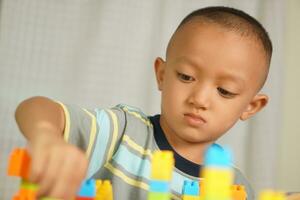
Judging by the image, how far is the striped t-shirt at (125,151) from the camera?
31.0 inches

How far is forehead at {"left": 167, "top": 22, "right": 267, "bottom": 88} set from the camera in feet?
2.65

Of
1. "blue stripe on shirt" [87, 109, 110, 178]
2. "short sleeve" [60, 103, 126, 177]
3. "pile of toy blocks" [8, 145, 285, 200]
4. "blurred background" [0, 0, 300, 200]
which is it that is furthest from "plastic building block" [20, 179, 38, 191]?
"blurred background" [0, 0, 300, 200]

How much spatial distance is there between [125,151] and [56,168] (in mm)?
497

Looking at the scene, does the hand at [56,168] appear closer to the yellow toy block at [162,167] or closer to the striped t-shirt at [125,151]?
the yellow toy block at [162,167]

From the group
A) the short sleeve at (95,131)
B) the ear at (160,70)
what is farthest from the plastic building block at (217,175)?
the ear at (160,70)

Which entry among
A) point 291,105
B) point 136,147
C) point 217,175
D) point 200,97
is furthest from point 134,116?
point 291,105

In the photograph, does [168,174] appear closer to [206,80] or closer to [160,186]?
[160,186]

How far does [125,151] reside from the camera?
853mm

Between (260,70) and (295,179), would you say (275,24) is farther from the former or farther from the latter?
(260,70)

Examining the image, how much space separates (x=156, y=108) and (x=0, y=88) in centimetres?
54

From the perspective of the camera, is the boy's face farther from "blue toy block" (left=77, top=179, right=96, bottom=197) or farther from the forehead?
"blue toy block" (left=77, top=179, right=96, bottom=197)

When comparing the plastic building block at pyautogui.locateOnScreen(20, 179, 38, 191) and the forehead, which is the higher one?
the forehead

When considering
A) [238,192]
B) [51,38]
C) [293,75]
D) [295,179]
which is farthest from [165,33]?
[238,192]

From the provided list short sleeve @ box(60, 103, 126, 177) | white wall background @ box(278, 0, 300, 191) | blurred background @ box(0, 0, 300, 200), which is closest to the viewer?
short sleeve @ box(60, 103, 126, 177)
